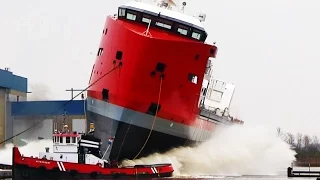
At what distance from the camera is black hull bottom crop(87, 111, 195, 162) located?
42500mm

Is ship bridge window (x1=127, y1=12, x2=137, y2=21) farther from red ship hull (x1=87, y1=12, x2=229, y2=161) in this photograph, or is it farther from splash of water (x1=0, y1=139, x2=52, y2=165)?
splash of water (x1=0, y1=139, x2=52, y2=165)

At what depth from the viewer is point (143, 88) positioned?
43312 mm

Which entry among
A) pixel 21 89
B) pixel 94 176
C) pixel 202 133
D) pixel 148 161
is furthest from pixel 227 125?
pixel 21 89

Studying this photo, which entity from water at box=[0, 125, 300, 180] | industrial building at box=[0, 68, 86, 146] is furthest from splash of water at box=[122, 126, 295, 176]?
industrial building at box=[0, 68, 86, 146]

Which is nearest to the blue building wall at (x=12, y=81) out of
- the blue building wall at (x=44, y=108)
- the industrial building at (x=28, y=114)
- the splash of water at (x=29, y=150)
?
the industrial building at (x=28, y=114)

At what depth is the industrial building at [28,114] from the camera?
74250 millimetres

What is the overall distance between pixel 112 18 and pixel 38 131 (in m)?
31.6

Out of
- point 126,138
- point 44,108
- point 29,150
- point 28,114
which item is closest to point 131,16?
point 126,138

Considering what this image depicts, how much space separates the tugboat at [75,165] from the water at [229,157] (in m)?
2.20

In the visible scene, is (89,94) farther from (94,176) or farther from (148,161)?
(94,176)

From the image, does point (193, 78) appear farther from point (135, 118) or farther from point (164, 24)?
point (135, 118)

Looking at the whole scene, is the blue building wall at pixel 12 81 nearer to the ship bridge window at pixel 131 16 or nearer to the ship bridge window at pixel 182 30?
the ship bridge window at pixel 131 16

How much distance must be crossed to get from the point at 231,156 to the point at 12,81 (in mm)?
32616

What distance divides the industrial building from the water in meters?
14.8
